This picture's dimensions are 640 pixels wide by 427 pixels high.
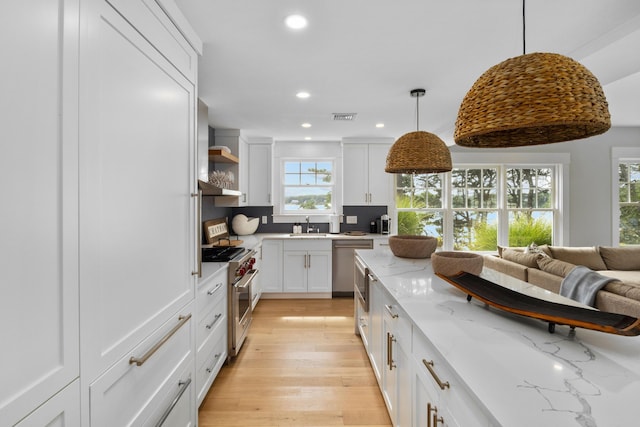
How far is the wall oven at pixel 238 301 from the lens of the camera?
2475mm

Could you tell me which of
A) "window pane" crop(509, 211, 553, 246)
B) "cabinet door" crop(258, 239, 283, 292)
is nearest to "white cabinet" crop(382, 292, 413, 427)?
"cabinet door" crop(258, 239, 283, 292)

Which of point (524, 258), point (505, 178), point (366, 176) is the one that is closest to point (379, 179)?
point (366, 176)

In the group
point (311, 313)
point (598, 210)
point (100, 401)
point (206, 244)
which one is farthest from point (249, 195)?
point (598, 210)

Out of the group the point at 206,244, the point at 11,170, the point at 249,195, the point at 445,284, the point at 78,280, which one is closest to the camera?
the point at 11,170

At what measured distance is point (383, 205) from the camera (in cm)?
474

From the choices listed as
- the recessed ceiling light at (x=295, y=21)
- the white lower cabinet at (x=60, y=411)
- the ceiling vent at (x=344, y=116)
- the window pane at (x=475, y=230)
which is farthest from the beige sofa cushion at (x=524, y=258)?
the white lower cabinet at (x=60, y=411)

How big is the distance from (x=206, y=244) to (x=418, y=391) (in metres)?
2.98

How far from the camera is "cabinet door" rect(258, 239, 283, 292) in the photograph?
168 inches

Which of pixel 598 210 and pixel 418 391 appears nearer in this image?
pixel 418 391

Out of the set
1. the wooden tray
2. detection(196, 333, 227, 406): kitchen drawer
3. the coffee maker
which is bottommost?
detection(196, 333, 227, 406): kitchen drawer

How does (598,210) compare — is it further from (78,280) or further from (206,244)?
(78,280)

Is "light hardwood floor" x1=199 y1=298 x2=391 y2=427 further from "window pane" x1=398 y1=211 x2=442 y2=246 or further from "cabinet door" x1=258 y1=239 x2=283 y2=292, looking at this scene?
"window pane" x1=398 y1=211 x2=442 y2=246

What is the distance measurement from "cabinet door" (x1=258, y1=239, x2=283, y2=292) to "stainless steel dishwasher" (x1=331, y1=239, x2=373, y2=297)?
80 centimetres

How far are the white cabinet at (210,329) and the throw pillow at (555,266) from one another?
300 centimetres
